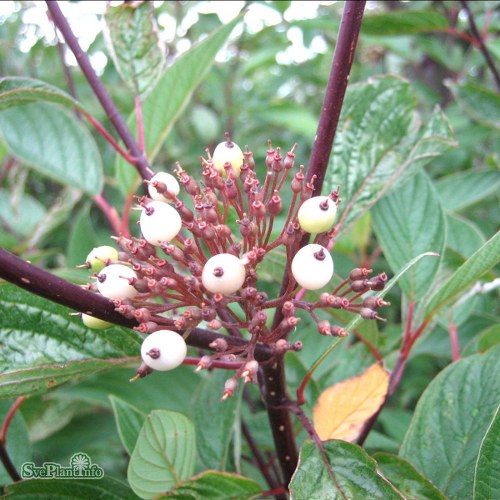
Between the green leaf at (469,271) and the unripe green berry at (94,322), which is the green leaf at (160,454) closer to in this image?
the unripe green berry at (94,322)

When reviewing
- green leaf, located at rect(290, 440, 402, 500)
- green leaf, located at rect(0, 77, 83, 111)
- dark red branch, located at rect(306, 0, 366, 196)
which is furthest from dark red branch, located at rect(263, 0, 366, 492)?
green leaf, located at rect(0, 77, 83, 111)

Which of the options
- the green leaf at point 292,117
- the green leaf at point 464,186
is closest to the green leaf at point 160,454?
the green leaf at point 464,186

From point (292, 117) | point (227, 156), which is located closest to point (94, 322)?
point (227, 156)

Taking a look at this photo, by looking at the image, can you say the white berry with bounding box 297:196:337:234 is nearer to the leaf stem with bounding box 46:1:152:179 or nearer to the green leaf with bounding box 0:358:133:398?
the green leaf with bounding box 0:358:133:398

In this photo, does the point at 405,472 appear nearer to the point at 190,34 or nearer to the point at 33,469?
the point at 33,469

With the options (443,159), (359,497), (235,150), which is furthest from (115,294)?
(443,159)

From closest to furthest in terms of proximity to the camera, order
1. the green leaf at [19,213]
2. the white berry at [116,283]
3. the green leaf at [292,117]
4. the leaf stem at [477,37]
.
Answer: the white berry at [116,283] → the leaf stem at [477,37] → the green leaf at [19,213] → the green leaf at [292,117]
